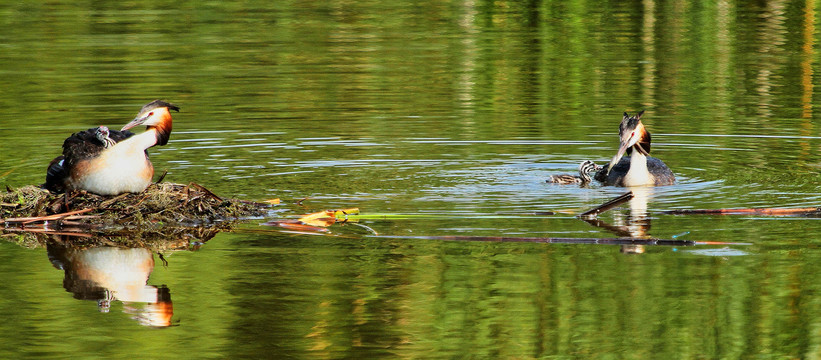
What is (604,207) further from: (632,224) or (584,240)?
(584,240)

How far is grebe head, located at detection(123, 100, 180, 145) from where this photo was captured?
1110 cm

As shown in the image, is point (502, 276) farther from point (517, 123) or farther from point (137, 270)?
point (517, 123)

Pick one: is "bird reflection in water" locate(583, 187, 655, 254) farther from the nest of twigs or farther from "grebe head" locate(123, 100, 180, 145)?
"grebe head" locate(123, 100, 180, 145)

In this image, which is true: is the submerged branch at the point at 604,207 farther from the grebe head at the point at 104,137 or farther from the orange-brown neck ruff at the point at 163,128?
the grebe head at the point at 104,137

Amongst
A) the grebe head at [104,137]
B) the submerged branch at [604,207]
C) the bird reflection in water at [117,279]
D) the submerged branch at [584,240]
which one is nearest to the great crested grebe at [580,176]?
the submerged branch at [604,207]

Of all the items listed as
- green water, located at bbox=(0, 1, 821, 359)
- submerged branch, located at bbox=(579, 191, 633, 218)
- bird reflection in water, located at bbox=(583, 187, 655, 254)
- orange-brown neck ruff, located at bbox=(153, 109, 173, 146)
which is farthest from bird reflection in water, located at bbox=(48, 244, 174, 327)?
submerged branch, located at bbox=(579, 191, 633, 218)

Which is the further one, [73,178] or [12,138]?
[12,138]

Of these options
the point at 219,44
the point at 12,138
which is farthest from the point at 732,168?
the point at 219,44

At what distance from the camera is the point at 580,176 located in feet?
43.9

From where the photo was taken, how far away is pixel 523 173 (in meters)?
13.6

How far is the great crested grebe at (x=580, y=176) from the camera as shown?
13.1 metres

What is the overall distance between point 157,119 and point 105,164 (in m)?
0.68

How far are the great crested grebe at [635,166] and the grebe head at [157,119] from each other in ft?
14.9

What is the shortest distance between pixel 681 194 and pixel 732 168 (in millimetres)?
1633
